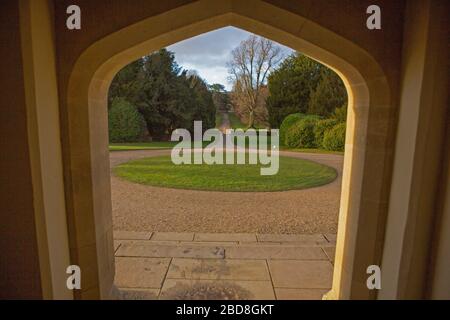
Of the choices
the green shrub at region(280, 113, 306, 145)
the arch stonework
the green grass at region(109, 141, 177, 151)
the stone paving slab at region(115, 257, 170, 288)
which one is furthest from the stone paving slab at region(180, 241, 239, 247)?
the green shrub at region(280, 113, 306, 145)

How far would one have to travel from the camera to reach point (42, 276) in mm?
2291

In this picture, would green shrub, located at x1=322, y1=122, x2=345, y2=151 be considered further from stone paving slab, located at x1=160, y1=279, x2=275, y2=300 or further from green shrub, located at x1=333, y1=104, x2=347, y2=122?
stone paving slab, located at x1=160, y1=279, x2=275, y2=300

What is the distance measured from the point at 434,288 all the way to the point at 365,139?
1390 millimetres

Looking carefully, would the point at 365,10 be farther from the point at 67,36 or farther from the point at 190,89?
the point at 190,89

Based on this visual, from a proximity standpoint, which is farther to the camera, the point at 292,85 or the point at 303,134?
the point at 292,85

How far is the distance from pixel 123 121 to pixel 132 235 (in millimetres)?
20308

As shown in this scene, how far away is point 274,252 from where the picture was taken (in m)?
4.96

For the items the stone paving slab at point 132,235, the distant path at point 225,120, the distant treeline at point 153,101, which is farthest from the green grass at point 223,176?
the distant path at point 225,120

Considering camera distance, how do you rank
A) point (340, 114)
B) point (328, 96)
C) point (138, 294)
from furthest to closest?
point (328, 96) → point (340, 114) → point (138, 294)

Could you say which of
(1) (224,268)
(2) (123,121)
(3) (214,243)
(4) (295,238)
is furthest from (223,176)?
(2) (123,121)

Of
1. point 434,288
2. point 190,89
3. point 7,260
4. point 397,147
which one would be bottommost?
point 434,288

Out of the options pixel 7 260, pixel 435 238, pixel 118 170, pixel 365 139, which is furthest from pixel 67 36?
pixel 118 170

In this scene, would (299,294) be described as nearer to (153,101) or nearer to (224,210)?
(224,210)

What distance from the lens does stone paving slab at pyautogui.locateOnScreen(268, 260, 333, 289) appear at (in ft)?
13.2
